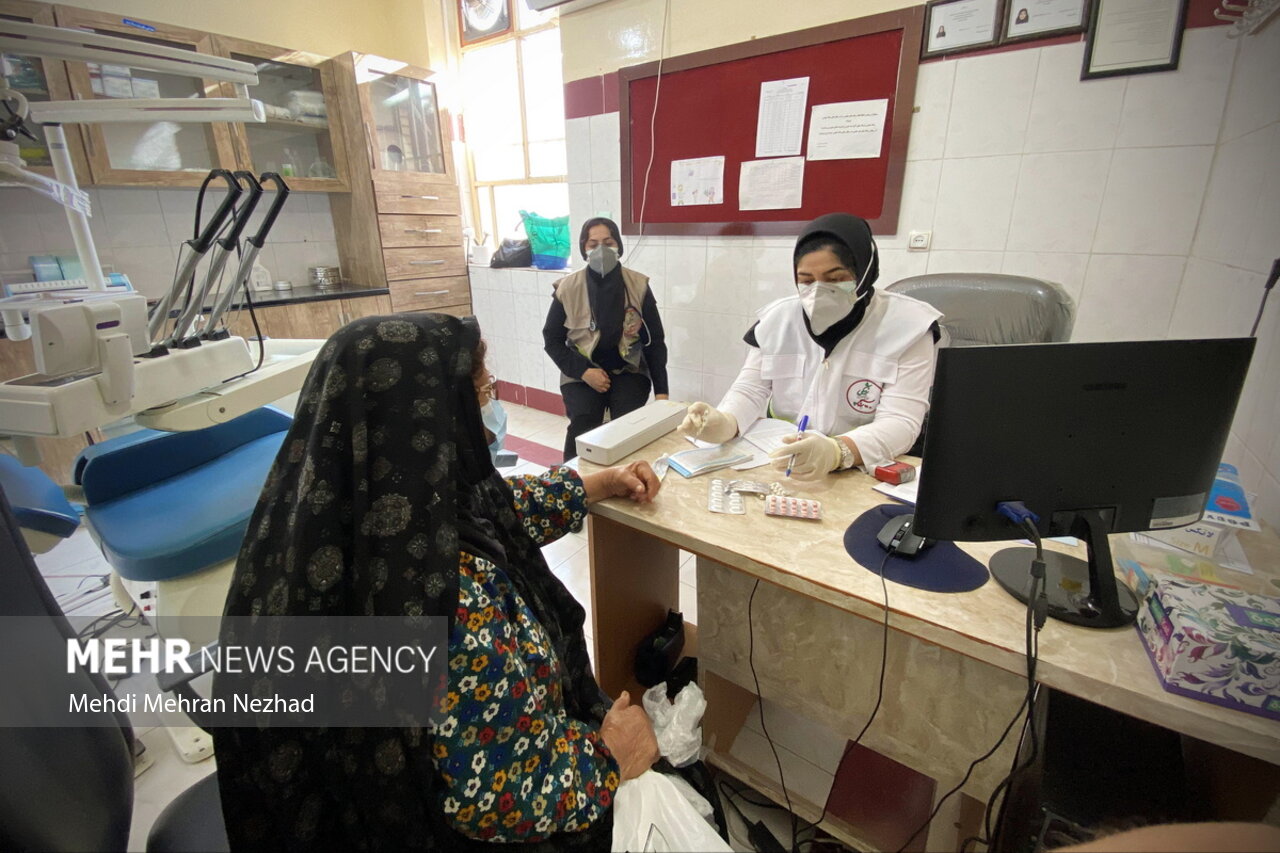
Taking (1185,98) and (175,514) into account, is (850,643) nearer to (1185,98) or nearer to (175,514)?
(175,514)

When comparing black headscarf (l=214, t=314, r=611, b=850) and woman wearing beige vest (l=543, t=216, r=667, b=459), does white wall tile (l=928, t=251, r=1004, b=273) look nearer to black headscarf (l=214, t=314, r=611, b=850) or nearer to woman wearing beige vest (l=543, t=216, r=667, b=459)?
woman wearing beige vest (l=543, t=216, r=667, b=459)

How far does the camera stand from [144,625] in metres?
1.98

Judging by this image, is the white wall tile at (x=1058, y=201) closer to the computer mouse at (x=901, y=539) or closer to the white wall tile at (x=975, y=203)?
the white wall tile at (x=975, y=203)

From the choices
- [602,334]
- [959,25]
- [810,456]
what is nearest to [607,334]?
[602,334]

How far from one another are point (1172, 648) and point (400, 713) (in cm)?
95

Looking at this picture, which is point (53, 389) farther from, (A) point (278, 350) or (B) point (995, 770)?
(B) point (995, 770)

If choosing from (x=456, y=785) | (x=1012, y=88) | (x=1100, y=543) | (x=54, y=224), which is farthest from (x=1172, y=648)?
(x=54, y=224)

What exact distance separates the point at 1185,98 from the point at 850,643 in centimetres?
201

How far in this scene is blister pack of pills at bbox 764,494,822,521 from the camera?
1102mm

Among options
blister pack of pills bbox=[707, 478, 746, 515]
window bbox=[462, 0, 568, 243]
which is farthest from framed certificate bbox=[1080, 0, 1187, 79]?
window bbox=[462, 0, 568, 243]

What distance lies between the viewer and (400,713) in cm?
66

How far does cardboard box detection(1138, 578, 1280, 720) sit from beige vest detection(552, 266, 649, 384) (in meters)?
2.10

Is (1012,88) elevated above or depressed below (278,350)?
above

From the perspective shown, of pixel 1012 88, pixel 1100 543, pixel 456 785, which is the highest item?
pixel 1012 88
